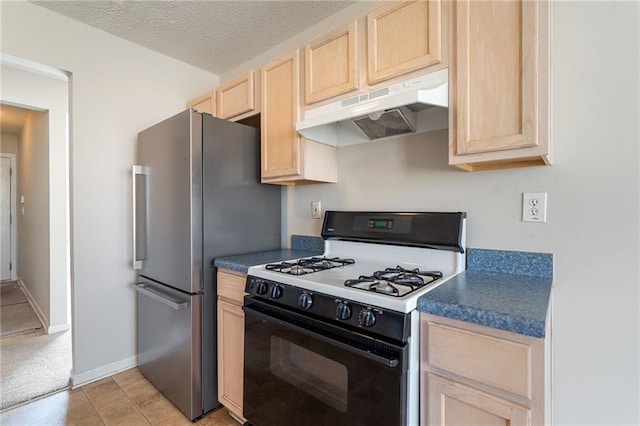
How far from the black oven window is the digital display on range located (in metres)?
0.75

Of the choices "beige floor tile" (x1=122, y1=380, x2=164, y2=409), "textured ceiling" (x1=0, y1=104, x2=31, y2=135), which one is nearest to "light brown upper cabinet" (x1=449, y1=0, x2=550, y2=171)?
"beige floor tile" (x1=122, y1=380, x2=164, y2=409)

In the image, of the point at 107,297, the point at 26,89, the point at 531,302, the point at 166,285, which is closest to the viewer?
the point at 531,302

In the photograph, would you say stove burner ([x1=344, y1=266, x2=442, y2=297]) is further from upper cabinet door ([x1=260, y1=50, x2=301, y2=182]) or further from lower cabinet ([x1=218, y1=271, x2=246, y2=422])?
upper cabinet door ([x1=260, y1=50, x2=301, y2=182])

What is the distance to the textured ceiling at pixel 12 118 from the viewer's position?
3.45m

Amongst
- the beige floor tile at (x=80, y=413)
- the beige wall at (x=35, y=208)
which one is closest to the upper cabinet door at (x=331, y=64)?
the beige floor tile at (x=80, y=413)

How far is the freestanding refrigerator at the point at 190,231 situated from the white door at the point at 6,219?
437 cm

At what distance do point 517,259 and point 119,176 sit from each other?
8.37 feet

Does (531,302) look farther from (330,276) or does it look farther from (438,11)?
(438,11)

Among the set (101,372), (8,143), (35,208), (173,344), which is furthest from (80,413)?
(8,143)

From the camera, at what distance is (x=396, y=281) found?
4.00 feet

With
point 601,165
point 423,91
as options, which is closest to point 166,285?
point 423,91

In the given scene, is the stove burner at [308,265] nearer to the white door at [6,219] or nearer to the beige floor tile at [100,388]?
the beige floor tile at [100,388]

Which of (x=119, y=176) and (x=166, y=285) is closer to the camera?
(x=166, y=285)

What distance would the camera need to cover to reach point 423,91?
3.93 ft
